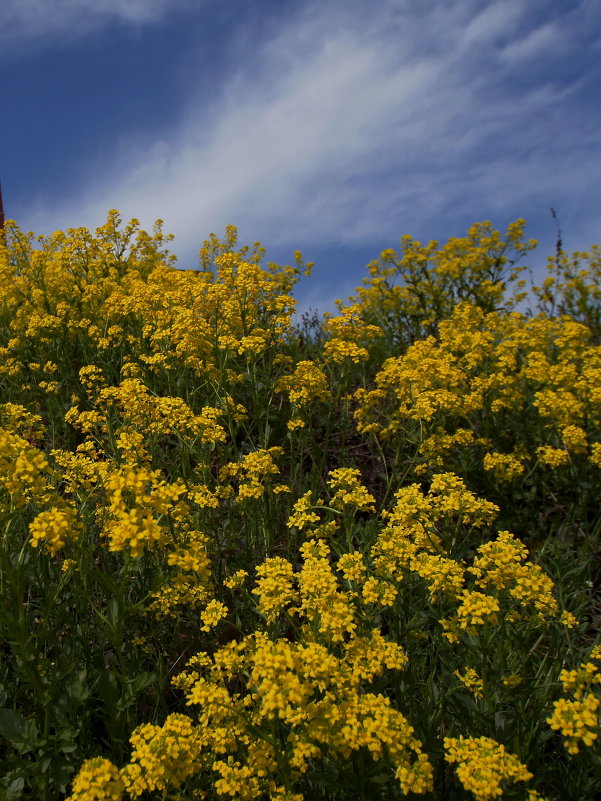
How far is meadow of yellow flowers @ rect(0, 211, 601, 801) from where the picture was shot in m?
1.86

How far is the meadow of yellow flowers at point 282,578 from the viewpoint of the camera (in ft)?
6.09

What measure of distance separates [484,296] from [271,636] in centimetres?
646

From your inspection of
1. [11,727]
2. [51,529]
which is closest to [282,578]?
[51,529]

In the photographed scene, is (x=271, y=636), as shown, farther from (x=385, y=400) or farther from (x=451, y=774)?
(x=385, y=400)

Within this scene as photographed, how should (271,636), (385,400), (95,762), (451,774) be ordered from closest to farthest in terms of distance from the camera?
(95,762), (451,774), (271,636), (385,400)

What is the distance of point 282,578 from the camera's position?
2240 millimetres

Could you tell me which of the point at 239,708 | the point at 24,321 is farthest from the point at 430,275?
the point at 239,708

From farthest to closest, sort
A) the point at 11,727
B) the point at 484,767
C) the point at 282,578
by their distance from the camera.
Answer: the point at 282,578
the point at 11,727
the point at 484,767

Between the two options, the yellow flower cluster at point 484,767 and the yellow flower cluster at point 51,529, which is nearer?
the yellow flower cluster at point 484,767

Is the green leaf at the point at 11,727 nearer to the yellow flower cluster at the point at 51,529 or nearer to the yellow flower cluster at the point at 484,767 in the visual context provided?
the yellow flower cluster at the point at 51,529

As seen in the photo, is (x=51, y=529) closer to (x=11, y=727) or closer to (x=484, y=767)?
(x=11, y=727)

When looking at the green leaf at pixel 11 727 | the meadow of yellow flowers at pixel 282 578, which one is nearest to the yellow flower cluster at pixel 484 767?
the meadow of yellow flowers at pixel 282 578

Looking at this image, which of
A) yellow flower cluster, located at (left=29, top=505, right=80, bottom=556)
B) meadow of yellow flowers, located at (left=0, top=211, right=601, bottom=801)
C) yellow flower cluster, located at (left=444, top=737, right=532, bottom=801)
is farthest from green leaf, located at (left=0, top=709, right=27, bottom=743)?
yellow flower cluster, located at (left=444, top=737, right=532, bottom=801)

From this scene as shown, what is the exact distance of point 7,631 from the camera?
2033mm
